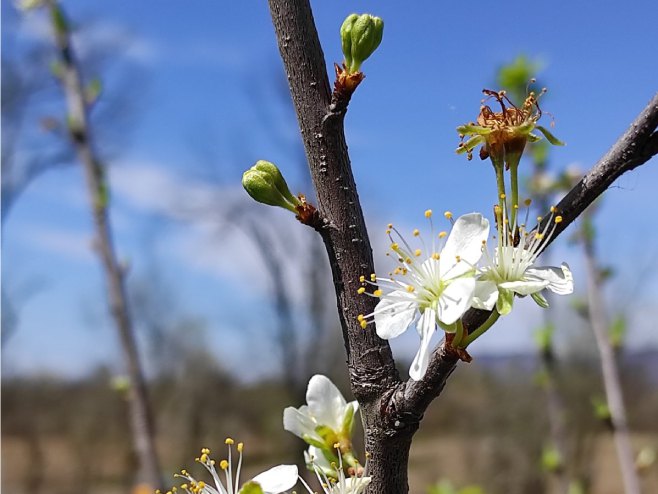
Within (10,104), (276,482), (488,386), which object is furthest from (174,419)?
(276,482)

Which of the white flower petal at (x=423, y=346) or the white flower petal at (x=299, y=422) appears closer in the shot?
the white flower petal at (x=423, y=346)

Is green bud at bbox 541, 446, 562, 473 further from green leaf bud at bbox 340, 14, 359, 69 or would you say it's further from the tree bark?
green leaf bud at bbox 340, 14, 359, 69

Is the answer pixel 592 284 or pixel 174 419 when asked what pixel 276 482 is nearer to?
pixel 592 284

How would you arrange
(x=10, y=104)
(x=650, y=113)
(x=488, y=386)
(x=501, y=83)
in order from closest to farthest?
1. (x=650, y=113)
2. (x=501, y=83)
3. (x=10, y=104)
4. (x=488, y=386)

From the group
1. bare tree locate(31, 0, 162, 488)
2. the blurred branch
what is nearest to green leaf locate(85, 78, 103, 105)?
bare tree locate(31, 0, 162, 488)

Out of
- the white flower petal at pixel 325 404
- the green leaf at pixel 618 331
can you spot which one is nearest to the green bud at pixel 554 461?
the green leaf at pixel 618 331

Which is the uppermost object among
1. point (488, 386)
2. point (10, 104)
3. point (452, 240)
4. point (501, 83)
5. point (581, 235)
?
point (10, 104)

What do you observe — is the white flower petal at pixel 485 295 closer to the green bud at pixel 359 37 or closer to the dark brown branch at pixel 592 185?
the dark brown branch at pixel 592 185
